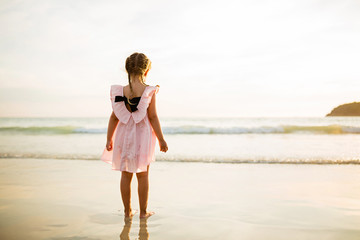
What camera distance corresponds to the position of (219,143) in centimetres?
1133

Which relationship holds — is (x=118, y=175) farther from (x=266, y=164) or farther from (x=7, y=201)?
(x=266, y=164)

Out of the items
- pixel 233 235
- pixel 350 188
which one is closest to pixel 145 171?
pixel 233 235

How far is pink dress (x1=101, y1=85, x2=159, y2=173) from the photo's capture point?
2961 millimetres

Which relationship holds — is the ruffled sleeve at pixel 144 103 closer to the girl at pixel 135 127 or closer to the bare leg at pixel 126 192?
the girl at pixel 135 127

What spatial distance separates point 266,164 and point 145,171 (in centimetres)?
405

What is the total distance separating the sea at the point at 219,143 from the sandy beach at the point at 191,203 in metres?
1.54

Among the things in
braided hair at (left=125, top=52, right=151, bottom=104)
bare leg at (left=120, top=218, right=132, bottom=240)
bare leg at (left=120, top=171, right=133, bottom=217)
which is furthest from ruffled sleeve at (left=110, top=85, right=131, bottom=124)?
bare leg at (left=120, top=218, right=132, bottom=240)

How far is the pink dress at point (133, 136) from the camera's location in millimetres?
2961

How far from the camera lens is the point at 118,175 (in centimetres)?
525

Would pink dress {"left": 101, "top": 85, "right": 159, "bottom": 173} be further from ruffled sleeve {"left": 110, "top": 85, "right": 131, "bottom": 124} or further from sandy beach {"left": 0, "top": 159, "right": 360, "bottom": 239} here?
sandy beach {"left": 0, "top": 159, "right": 360, "bottom": 239}

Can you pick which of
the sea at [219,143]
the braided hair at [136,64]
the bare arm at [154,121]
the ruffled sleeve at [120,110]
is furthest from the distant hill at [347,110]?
the ruffled sleeve at [120,110]

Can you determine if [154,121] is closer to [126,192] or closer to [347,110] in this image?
[126,192]

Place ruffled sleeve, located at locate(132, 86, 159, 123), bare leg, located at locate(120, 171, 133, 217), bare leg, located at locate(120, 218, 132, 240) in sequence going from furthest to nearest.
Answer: bare leg, located at locate(120, 171, 133, 217) → ruffled sleeve, located at locate(132, 86, 159, 123) → bare leg, located at locate(120, 218, 132, 240)

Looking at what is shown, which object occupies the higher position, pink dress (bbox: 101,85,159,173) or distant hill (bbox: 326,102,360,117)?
distant hill (bbox: 326,102,360,117)
